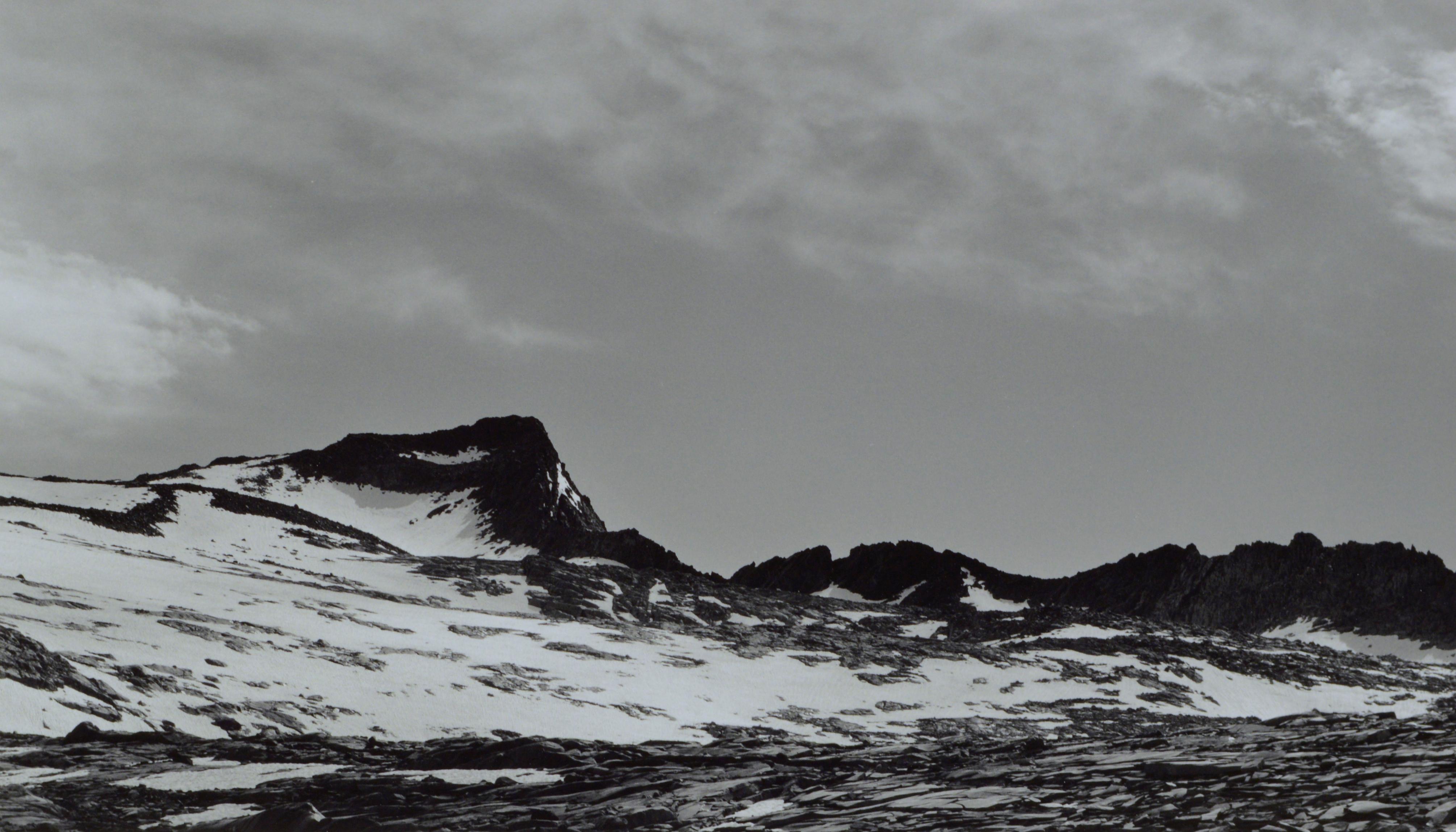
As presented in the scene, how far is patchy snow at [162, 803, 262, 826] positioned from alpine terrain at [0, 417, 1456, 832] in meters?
0.08

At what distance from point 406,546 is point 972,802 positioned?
11846cm

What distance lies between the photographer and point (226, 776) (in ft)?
69.6

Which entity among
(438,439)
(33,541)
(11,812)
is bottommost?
(11,812)

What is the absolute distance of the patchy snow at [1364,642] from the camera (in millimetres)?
140000

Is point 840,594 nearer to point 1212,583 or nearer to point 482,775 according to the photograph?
point 1212,583

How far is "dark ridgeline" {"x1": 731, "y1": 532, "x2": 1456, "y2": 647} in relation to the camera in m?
152

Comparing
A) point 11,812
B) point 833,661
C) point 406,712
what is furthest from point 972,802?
point 833,661

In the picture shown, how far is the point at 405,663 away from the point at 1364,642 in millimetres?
143271

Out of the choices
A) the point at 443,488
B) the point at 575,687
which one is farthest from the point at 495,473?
the point at 575,687

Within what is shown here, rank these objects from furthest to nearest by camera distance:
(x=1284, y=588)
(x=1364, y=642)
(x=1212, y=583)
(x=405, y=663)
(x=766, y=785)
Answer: (x=1212, y=583) < (x=1284, y=588) < (x=1364, y=642) < (x=405, y=663) < (x=766, y=785)

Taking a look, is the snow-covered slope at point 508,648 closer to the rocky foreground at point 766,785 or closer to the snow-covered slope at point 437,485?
the snow-covered slope at point 437,485

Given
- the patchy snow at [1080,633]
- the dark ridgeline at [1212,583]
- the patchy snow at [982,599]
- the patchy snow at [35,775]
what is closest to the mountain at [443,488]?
the patchy snow at [1080,633]

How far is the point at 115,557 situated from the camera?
67.3 meters

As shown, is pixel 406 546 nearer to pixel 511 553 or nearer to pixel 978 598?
pixel 511 553
